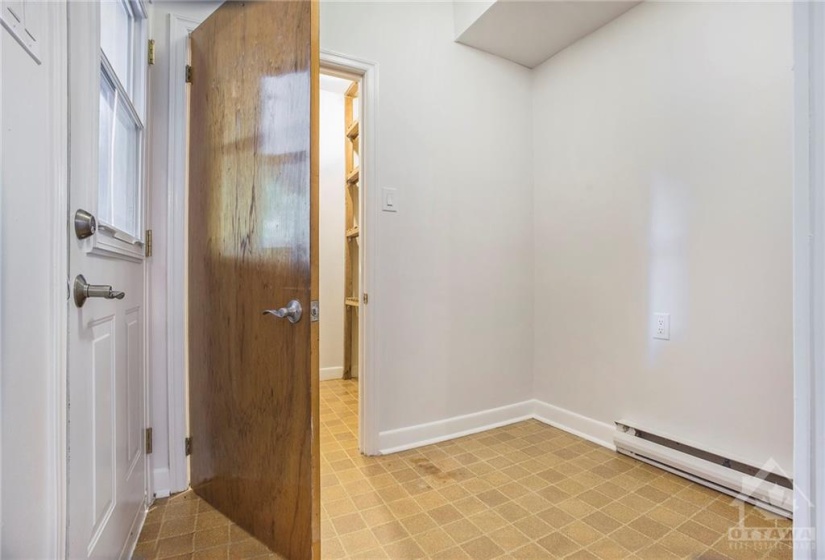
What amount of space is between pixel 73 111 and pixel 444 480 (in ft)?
6.06

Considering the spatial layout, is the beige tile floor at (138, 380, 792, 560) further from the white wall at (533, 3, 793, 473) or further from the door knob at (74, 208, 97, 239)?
the door knob at (74, 208, 97, 239)

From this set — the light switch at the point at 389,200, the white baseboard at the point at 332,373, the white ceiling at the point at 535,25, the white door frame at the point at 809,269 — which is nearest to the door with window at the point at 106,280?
the light switch at the point at 389,200

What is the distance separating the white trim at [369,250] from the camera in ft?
6.45

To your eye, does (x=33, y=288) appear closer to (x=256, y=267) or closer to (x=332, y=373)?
(x=256, y=267)

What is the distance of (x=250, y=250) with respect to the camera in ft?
4.36

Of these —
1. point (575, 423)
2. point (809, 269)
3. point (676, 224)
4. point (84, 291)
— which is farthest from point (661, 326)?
point (84, 291)

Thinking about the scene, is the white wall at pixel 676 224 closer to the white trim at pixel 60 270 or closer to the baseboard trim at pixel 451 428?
the baseboard trim at pixel 451 428

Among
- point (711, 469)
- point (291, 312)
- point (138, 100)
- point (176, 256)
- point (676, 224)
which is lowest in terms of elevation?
point (711, 469)

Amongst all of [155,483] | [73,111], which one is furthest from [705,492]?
[73,111]

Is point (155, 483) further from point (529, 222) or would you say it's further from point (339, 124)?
point (339, 124)

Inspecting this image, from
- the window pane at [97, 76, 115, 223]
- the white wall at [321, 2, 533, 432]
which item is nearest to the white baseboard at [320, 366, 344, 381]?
the white wall at [321, 2, 533, 432]

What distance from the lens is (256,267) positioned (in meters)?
1.30

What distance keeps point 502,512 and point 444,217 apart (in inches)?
60.3

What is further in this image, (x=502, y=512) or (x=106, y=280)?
(x=502, y=512)
